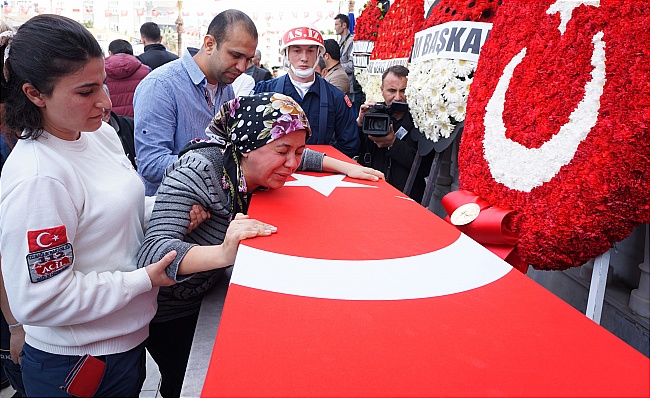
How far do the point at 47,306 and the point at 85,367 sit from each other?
24cm

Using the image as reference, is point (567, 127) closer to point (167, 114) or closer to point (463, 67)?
point (463, 67)

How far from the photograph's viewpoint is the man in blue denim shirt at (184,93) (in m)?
2.45

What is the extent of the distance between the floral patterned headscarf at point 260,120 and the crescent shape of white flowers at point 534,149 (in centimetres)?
96

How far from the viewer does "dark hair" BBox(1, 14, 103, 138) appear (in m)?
1.18

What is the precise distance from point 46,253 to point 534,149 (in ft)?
5.85

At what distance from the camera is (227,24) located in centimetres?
256

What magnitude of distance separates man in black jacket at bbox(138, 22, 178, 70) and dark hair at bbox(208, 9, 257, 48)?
2951mm

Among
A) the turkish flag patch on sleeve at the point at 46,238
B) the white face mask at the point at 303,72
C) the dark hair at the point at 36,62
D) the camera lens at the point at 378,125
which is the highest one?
the white face mask at the point at 303,72

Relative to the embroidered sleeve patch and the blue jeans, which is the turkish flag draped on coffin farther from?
the blue jeans

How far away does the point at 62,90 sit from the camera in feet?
3.97

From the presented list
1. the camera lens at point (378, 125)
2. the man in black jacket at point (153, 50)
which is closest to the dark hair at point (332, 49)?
the man in black jacket at point (153, 50)

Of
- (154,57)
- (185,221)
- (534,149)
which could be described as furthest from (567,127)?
(154,57)

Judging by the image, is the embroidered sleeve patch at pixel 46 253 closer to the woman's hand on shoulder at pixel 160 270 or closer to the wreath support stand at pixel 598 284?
the woman's hand on shoulder at pixel 160 270

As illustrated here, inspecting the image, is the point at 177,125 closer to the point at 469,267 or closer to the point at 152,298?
the point at 152,298
